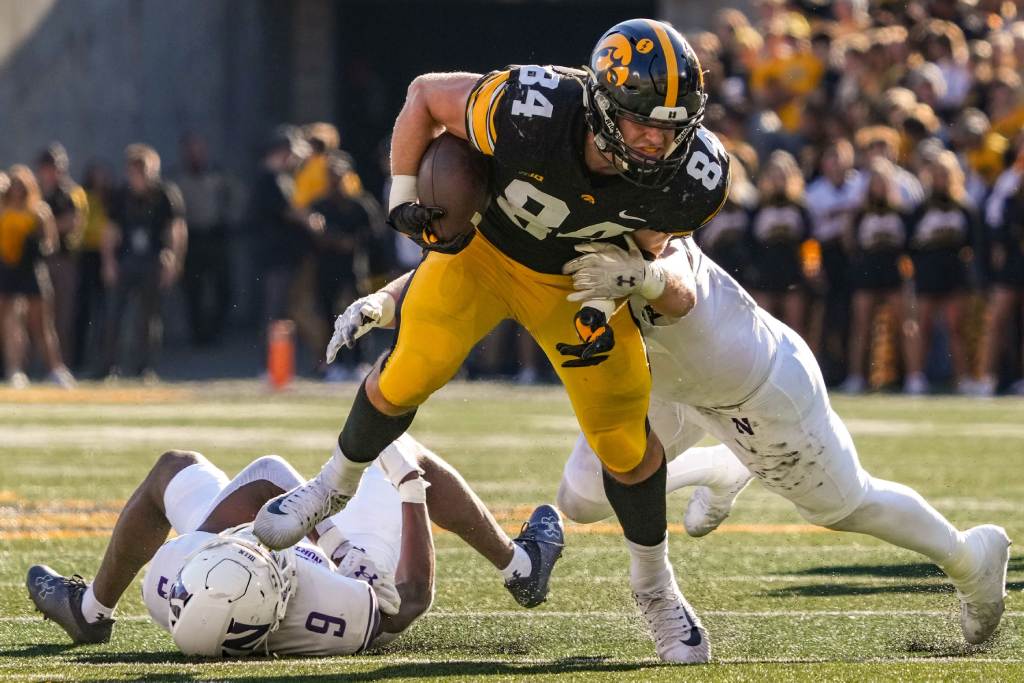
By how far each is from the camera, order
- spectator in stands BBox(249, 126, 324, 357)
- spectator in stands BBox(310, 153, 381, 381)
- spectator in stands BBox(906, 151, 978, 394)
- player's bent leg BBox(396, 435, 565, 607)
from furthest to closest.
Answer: spectator in stands BBox(249, 126, 324, 357) < spectator in stands BBox(310, 153, 381, 381) < spectator in stands BBox(906, 151, 978, 394) < player's bent leg BBox(396, 435, 565, 607)

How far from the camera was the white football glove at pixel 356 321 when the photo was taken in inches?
175

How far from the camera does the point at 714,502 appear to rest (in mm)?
5336

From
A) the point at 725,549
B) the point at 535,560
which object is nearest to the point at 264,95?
the point at 725,549

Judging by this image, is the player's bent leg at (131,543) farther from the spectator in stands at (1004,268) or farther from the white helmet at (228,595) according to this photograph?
the spectator in stands at (1004,268)

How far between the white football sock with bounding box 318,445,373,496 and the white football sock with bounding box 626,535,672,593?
70 cm

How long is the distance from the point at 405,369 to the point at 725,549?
7.01 ft

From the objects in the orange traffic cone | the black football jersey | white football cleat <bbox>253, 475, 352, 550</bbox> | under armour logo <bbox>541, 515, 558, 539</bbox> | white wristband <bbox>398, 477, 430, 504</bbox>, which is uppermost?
the black football jersey

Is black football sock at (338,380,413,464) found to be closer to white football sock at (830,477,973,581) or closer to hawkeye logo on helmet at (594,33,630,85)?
hawkeye logo on helmet at (594,33,630,85)

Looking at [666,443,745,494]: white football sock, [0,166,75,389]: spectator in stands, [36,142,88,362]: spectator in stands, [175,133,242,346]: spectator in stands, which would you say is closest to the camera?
[666,443,745,494]: white football sock

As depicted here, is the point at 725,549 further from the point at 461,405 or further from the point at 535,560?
the point at 461,405

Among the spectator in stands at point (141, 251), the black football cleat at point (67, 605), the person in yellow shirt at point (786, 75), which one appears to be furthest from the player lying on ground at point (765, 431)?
the person in yellow shirt at point (786, 75)

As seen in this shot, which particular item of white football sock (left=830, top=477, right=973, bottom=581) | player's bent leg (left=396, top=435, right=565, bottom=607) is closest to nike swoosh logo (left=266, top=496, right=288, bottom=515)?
player's bent leg (left=396, top=435, right=565, bottom=607)

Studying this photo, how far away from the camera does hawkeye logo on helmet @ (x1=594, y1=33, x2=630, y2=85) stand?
4.10m

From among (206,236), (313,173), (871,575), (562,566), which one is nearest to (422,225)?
(562,566)
